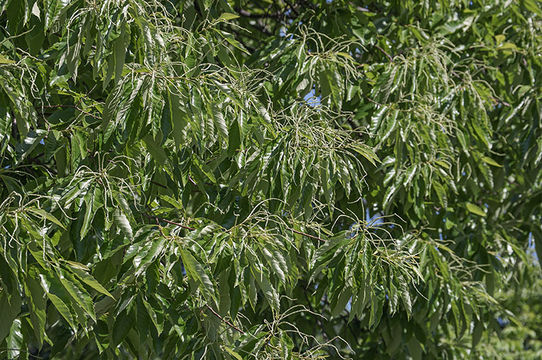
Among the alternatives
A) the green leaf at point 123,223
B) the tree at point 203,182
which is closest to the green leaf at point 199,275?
the tree at point 203,182

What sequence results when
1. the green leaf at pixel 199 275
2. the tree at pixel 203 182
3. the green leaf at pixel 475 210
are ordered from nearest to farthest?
the green leaf at pixel 199 275 < the tree at pixel 203 182 < the green leaf at pixel 475 210

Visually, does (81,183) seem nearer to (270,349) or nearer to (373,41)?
(270,349)

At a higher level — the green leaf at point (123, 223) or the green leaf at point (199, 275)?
the green leaf at point (123, 223)

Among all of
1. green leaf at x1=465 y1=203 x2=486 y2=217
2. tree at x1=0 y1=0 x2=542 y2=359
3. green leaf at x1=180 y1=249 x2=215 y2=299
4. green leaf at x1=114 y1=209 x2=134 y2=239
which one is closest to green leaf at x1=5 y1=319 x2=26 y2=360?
tree at x1=0 y1=0 x2=542 y2=359

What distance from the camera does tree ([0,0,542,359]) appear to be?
7.52 ft

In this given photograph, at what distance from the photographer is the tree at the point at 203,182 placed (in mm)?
2291

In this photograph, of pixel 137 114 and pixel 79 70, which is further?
pixel 79 70

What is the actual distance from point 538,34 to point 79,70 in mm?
2160

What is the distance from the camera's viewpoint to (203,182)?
114 inches

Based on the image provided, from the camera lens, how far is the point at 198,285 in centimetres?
219

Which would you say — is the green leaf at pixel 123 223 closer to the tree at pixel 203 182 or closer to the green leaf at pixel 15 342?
the tree at pixel 203 182

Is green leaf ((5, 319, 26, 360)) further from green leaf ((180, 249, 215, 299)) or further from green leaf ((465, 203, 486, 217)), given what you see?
green leaf ((465, 203, 486, 217))

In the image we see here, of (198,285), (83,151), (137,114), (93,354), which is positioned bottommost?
(93,354)

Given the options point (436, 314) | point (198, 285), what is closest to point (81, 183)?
point (198, 285)
